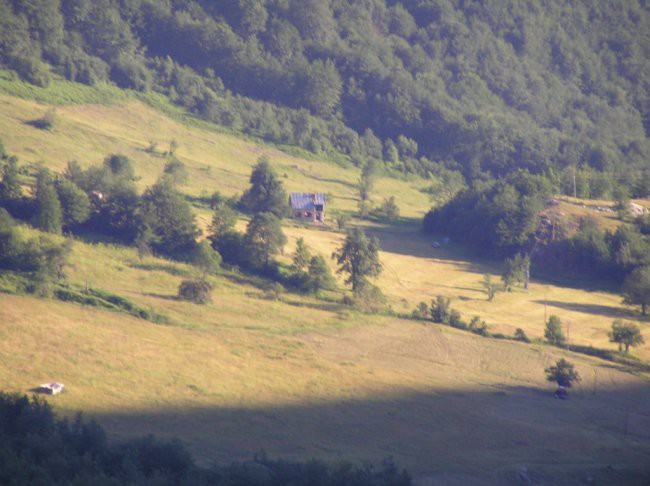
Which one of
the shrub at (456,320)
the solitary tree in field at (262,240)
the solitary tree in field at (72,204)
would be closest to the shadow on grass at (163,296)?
the solitary tree in field at (262,240)

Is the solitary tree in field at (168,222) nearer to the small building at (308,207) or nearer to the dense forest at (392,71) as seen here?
the small building at (308,207)

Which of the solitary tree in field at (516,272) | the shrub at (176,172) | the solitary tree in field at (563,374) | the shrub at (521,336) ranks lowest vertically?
the solitary tree in field at (563,374)

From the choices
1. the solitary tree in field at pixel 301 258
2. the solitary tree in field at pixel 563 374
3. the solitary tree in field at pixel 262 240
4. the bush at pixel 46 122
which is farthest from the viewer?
the bush at pixel 46 122

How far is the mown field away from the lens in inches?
1328

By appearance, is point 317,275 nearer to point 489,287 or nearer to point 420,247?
point 489,287

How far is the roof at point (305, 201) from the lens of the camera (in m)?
76.6

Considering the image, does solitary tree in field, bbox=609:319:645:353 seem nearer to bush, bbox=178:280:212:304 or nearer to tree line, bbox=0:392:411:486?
bush, bbox=178:280:212:304

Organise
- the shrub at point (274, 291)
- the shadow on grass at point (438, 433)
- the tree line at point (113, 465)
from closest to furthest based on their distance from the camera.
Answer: the tree line at point (113, 465)
the shadow on grass at point (438, 433)
the shrub at point (274, 291)

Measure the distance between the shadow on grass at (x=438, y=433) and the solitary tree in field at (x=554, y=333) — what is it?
9.62 m

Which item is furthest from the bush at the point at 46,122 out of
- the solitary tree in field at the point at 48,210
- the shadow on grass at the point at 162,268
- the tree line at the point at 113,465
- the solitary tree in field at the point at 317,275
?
the tree line at the point at 113,465

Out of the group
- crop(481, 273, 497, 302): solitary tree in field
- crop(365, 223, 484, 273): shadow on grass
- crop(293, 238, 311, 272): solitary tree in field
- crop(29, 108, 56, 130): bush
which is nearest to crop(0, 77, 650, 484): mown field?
crop(481, 273, 497, 302): solitary tree in field

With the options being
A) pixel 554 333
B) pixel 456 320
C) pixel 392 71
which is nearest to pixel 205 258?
pixel 456 320

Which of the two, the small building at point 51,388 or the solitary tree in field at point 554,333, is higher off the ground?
the solitary tree in field at point 554,333

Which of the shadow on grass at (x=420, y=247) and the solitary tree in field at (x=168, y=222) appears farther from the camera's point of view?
the shadow on grass at (x=420, y=247)
